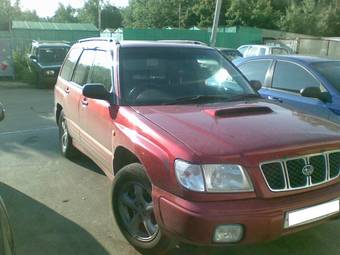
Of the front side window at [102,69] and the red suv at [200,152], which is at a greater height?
the front side window at [102,69]

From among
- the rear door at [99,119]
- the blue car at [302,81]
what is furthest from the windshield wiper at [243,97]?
the rear door at [99,119]

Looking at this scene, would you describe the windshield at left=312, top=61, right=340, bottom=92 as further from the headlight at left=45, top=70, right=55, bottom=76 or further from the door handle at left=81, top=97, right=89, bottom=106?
the headlight at left=45, top=70, right=55, bottom=76

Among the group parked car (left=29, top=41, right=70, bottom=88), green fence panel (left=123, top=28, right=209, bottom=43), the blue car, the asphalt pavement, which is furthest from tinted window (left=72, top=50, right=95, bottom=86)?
green fence panel (left=123, top=28, right=209, bottom=43)

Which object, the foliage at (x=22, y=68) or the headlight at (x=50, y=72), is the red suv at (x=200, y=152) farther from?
the foliage at (x=22, y=68)

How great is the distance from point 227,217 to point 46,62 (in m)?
16.4

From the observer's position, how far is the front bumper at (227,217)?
311 cm

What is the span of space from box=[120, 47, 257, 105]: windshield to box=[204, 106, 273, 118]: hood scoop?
0.49m

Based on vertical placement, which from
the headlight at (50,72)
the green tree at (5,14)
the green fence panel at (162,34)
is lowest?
the headlight at (50,72)

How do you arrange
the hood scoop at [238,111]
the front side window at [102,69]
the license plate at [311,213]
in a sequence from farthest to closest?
the front side window at [102,69] < the hood scoop at [238,111] < the license plate at [311,213]

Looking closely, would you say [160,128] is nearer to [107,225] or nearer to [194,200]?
[194,200]

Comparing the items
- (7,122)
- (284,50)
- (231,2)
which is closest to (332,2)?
(231,2)

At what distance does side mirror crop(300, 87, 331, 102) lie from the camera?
20.0 feet

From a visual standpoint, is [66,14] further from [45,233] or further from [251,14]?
[45,233]

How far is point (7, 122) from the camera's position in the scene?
32.3 feet
